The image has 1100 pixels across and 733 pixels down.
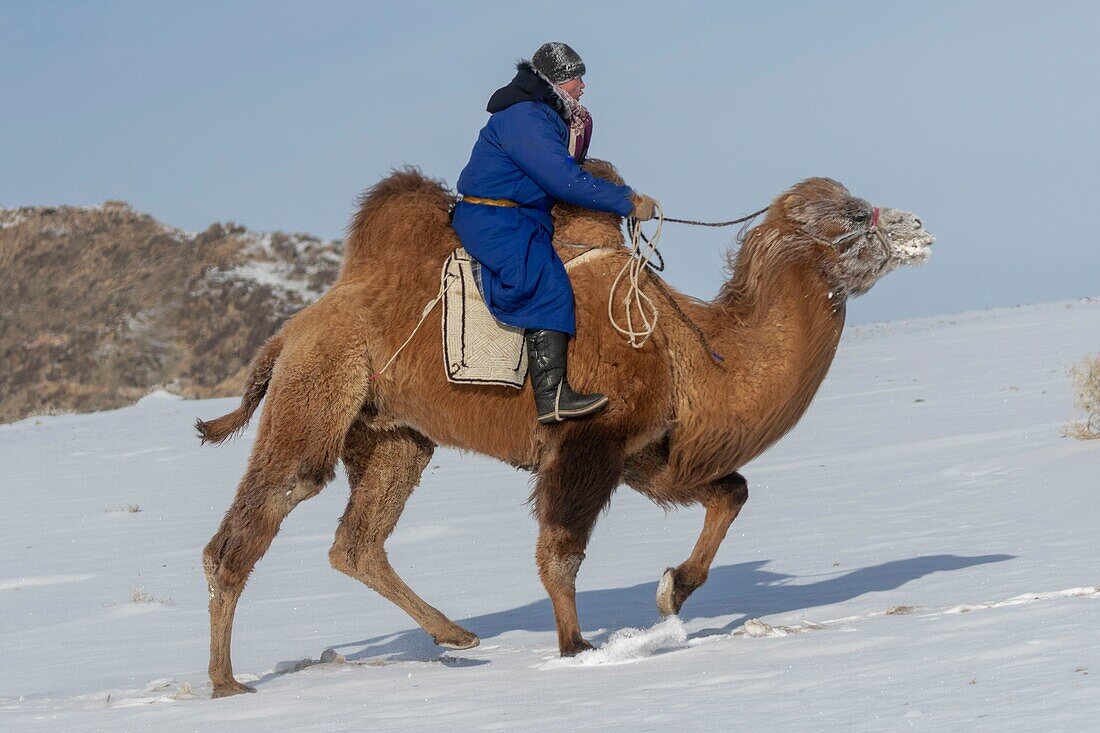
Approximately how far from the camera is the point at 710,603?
8.27 meters

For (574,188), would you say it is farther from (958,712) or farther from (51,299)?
(51,299)

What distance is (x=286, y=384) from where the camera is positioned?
280 inches

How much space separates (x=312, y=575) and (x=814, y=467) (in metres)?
5.36

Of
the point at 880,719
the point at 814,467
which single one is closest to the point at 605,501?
the point at 880,719

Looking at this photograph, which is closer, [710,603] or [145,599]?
[710,603]

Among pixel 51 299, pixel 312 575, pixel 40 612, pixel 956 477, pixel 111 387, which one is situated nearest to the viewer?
pixel 40 612

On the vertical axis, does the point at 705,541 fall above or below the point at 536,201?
below

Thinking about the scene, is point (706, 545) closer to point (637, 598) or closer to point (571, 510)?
point (571, 510)

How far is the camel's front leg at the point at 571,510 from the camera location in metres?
6.62

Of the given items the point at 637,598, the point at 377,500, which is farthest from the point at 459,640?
the point at 637,598

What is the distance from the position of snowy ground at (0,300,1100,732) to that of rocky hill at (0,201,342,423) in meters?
17.6

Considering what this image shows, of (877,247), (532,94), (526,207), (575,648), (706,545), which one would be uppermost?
(532,94)

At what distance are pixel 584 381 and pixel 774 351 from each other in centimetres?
90

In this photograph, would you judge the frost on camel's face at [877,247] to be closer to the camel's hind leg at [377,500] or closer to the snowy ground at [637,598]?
the snowy ground at [637,598]
